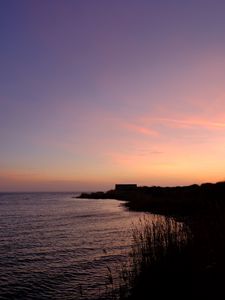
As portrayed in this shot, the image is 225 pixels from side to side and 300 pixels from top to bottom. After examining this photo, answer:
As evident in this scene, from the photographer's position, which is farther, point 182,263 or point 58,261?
point 58,261

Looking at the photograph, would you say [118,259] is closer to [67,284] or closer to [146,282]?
[67,284]

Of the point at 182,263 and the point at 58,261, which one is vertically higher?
the point at 182,263

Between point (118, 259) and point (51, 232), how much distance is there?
13109 mm

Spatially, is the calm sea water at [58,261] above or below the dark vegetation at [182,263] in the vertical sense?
below

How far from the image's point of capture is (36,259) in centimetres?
1861

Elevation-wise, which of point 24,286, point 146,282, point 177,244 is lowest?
point 24,286

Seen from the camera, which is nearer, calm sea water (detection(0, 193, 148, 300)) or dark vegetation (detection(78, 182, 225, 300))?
dark vegetation (detection(78, 182, 225, 300))

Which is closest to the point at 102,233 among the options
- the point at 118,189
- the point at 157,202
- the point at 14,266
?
the point at 14,266

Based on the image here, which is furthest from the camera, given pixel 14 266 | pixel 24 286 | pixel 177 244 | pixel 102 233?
pixel 102 233

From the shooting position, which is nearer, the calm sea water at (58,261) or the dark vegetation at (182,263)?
the dark vegetation at (182,263)

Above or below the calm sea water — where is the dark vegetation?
above

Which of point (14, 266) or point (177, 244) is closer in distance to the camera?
point (177, 244)

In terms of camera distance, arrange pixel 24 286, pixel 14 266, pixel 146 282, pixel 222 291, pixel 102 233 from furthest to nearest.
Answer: pixel 102 233 < pixel 14 266 < pixel 24 286 < pixel 146 282 < pixel 222 291

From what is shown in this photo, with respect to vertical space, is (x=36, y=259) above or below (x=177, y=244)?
below
